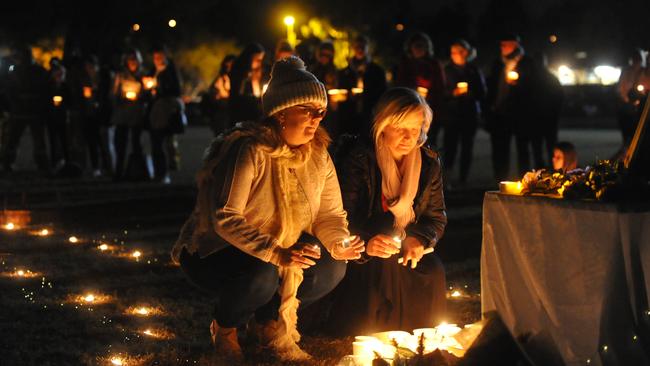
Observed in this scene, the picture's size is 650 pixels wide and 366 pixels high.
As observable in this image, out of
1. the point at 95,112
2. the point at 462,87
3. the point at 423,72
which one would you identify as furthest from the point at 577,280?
the point at 95,112

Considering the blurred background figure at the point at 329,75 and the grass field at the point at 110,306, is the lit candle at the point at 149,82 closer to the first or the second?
the blurred background figure at the point at 329,75

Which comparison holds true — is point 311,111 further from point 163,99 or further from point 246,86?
point 163,99

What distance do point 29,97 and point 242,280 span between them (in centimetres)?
1105

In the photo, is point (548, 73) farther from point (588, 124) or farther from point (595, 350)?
point (588, 124)

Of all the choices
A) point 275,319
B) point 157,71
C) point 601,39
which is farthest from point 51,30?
point 601,39

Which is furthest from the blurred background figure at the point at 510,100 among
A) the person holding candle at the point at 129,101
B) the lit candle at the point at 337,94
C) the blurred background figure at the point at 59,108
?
the blurred background figure at the point at 59,108

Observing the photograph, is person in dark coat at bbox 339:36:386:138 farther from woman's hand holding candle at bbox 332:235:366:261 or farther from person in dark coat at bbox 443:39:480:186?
woman's hand holding candle at bbox 332:235:366:261

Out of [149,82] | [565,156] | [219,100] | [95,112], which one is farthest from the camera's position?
[95,112]

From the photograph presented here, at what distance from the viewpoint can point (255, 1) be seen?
211 ft

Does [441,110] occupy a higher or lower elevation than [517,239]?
higher

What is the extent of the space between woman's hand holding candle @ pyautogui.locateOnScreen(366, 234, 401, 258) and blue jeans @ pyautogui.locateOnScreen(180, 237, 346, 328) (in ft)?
0.57

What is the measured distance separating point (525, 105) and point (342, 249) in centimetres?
752

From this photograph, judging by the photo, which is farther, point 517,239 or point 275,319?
point 275,319

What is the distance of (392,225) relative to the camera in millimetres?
5281
